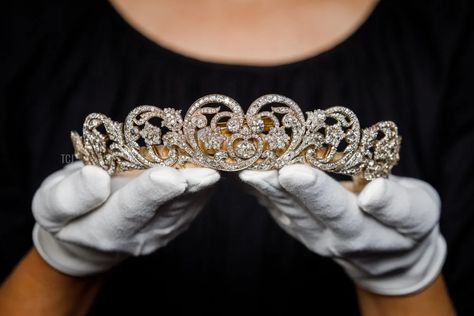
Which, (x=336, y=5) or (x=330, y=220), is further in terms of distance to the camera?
(x=336, y=5)

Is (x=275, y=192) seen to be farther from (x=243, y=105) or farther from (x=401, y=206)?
(x=243, y=105)

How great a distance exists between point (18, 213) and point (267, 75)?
0.57 meters

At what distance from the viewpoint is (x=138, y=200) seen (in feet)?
2.88

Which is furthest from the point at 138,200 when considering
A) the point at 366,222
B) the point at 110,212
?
the point at 366,222

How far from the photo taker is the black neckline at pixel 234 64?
124cm

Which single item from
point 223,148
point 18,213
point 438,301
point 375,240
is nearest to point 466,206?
point 438,301

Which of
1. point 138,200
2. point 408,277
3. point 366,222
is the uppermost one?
point 138,200

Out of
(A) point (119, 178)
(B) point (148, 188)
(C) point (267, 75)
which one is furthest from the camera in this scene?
(C) point (267, 75)

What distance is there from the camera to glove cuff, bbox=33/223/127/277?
1.00 m

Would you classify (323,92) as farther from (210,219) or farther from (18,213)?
(18,213)

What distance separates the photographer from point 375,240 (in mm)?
940

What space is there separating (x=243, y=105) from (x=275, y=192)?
35 cm

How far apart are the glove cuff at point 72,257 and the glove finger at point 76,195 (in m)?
0.07

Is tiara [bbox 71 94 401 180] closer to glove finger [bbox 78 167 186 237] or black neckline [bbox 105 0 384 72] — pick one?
glove finger [bbox 78 167 186 237]
